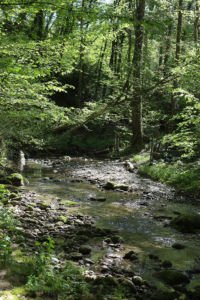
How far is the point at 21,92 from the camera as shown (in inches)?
243

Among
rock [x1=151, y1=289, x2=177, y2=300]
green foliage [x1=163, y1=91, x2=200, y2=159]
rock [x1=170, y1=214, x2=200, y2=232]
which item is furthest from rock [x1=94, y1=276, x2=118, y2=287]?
green foliage [x1=163, y1=91, x2=200, y2=159]

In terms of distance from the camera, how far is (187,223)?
7.18m

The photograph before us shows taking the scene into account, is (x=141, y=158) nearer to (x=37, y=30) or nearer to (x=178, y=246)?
(x=178, y=246)

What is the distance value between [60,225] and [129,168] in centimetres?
980

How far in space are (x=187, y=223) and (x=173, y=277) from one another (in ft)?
9.18

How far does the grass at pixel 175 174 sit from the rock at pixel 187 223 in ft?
7.96

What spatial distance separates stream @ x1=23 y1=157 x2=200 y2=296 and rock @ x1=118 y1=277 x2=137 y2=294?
0.52 m

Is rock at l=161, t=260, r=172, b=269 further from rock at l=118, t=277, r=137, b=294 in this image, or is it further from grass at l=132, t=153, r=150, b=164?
grass at l=132, t=153, r=150, b=164

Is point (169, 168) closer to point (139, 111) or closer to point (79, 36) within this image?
point (139, 111)

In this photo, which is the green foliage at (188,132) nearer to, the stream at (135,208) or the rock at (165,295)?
the stream at (135,208)

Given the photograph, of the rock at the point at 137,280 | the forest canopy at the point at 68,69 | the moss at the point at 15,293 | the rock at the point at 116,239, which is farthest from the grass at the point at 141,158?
the moss at the point at 15,293

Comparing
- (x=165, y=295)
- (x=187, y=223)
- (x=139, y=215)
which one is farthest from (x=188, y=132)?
(x=165, y=295)

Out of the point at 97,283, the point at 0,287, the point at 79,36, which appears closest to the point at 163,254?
the point at 97,283

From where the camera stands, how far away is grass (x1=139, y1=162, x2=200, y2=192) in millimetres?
10634
